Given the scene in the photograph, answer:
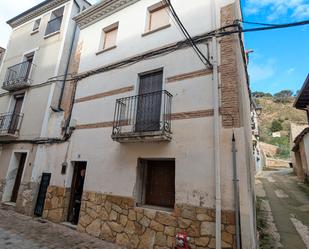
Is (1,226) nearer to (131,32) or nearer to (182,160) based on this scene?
(182,160)

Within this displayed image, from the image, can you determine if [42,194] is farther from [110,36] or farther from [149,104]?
[110,36]

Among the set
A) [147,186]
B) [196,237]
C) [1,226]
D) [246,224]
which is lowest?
[1,226]

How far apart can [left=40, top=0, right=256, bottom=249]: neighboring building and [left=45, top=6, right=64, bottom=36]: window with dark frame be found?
3.56 m

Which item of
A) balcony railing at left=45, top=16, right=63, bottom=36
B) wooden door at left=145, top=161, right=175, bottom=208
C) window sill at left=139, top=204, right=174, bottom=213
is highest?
balcony railing at left=45, top=16, right=63, bottom=36

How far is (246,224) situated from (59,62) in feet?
32.0

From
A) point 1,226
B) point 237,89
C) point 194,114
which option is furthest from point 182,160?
point 1,226

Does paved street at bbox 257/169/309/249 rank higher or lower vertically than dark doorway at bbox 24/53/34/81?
lower

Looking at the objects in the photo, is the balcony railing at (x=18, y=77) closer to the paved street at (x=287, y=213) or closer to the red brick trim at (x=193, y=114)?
the red brick trim at (x=193, y=114)

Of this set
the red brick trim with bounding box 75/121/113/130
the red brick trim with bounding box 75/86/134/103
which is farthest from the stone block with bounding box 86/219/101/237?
Answer: the red brick trim with bounding box 75/86/134/103

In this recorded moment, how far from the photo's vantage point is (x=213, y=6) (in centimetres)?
582

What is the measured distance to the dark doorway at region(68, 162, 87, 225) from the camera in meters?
6.98

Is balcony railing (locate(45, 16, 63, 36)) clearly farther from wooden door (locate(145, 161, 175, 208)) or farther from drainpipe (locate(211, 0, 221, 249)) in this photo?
wooden door (locate(145, 161, 175, 208))

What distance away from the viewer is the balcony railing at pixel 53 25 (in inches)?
414

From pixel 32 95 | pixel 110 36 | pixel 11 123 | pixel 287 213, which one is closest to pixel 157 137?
pixel 110 36
